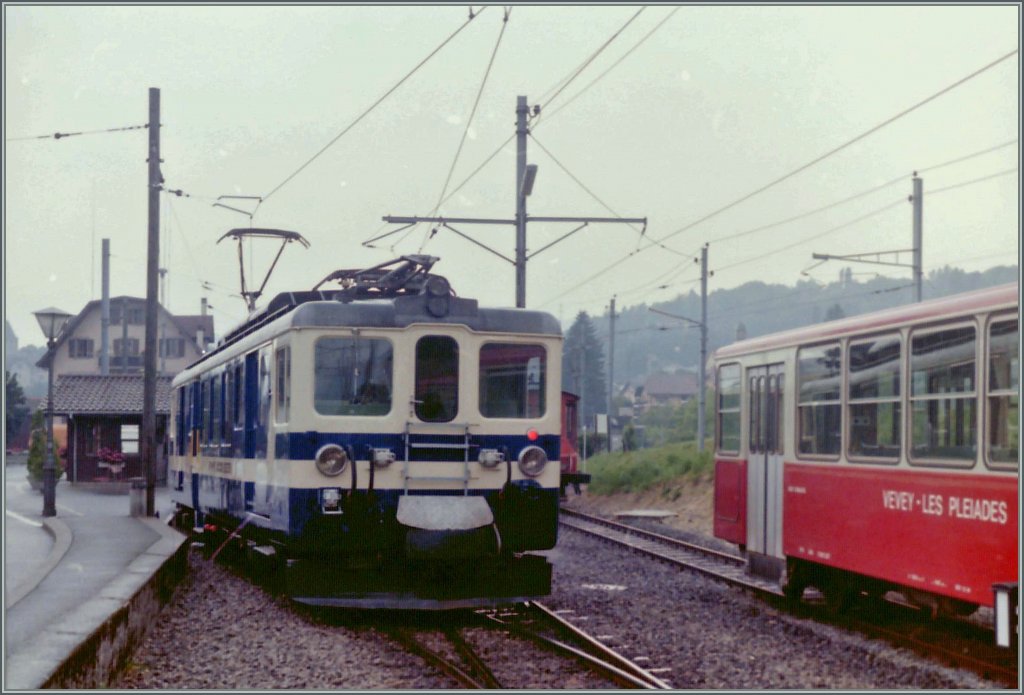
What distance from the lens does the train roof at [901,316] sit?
8.77m

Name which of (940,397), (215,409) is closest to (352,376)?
(940,397)

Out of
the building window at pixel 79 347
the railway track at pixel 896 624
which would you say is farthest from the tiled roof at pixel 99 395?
the railway track at pixel 896 624

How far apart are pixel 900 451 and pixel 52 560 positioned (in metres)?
9.40

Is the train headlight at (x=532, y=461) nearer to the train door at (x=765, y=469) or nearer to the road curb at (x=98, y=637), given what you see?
the train door at (x=765, y=469)

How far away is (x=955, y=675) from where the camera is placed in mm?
8797

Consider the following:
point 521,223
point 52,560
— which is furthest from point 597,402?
point 52,560

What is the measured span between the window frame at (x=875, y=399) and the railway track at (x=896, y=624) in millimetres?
1448

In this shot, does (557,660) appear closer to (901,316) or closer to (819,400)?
(819,400)

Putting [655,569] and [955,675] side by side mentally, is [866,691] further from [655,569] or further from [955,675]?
[655,569]

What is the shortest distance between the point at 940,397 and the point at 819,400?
6.87 ft

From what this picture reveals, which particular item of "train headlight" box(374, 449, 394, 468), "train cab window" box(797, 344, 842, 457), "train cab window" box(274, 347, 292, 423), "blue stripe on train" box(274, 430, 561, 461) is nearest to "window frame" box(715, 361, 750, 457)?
"train cab window" box(797, 344, 842, 457)

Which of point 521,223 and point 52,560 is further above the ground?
point 521,223

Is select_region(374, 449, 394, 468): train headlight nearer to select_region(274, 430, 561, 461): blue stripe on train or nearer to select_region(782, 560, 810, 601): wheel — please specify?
select_region(274, 430, 561, 461): blue stripe on train

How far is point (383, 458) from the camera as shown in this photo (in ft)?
36.3
